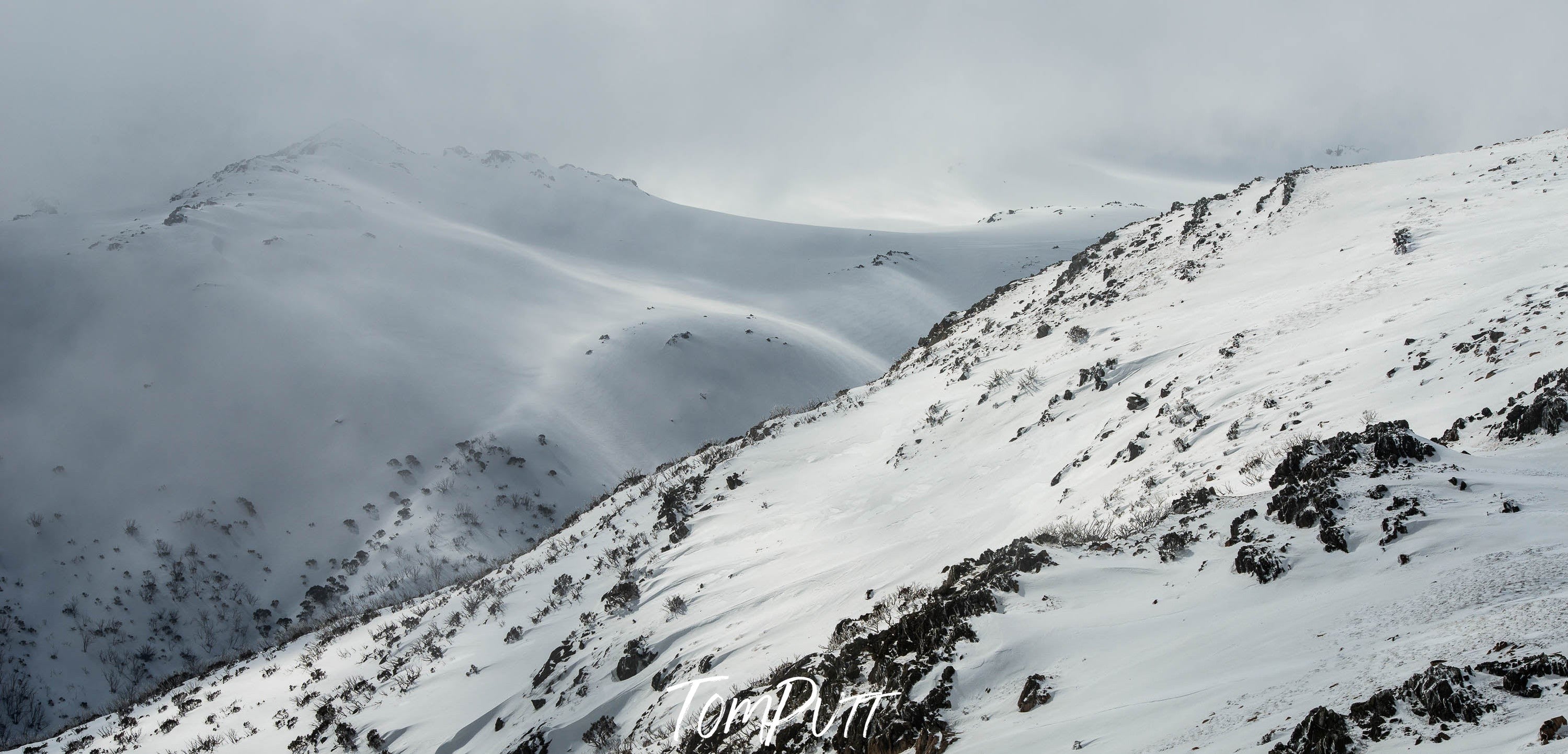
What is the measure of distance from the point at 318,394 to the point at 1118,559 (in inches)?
1873

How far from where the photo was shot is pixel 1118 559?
6.38m

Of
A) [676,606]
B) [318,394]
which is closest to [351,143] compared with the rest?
[318,394]

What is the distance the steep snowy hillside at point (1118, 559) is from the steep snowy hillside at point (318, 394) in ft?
56.8

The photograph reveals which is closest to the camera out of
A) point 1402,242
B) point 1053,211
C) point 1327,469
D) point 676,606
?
point 1327,469

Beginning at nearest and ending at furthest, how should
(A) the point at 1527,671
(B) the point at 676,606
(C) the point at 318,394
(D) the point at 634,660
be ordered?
(A) the point at 1527,671, (D) the point at 634,660, (B) the point at 676,606, (C) the point at 318,394

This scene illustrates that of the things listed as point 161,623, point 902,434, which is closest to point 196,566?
point 161,623

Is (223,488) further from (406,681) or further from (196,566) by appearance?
(406,681)

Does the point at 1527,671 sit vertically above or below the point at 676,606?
above

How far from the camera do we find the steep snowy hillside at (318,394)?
32438mm

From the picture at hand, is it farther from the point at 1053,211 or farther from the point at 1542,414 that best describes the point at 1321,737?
the point at 1053,211

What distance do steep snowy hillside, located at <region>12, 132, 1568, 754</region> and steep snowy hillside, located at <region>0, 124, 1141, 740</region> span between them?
1732cm

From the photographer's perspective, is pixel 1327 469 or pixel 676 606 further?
pixel 676 606

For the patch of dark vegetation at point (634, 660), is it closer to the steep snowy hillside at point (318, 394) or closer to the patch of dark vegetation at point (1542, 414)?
the patch of dark vegetation at point (1542, 414)

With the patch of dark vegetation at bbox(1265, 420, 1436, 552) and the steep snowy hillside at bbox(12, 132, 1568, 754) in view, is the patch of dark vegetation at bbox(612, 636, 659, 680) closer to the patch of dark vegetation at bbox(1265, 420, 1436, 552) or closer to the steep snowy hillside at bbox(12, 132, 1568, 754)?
the steep snowy hillside at bbox(12, 132, 1568, 754)
